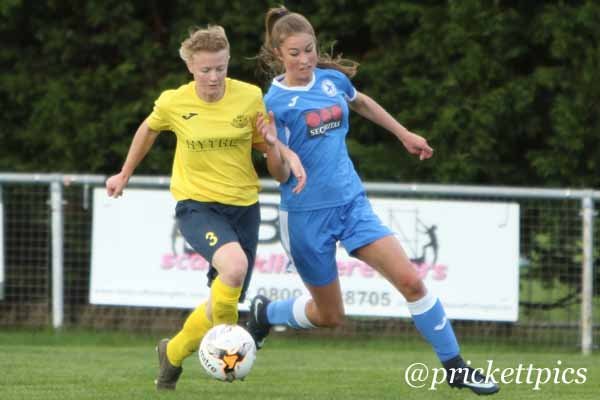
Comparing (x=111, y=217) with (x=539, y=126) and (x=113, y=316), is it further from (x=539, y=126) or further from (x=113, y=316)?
(x=539, y=126)

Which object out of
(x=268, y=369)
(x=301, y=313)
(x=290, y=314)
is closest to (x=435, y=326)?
(x=301, y=313)

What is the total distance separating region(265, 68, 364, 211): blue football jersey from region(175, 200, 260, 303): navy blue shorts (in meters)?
0.31

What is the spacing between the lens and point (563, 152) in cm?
1153

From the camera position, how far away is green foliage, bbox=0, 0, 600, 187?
1145 cm

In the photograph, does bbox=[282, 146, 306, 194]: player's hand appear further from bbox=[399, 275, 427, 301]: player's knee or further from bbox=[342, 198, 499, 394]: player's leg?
bbox=[399, 275, 427, 301]: player's knee

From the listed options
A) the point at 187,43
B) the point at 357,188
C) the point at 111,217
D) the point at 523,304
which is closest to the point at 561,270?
the point at 523,304

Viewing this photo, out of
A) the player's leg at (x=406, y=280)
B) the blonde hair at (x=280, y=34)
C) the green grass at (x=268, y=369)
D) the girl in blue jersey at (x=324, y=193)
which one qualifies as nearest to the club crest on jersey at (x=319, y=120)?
the girl in blue jersey at (x=324, y=193)

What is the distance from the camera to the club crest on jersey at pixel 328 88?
7098 mm

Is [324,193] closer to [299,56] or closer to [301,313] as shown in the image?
[299,56]

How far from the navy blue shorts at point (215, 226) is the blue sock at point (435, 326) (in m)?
0.97

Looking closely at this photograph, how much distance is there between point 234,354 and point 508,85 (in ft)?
19.5

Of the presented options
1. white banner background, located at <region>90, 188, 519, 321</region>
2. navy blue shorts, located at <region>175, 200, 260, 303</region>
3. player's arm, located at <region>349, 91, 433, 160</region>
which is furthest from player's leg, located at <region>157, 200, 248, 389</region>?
white banner background, located at <region>90, 188, 519, 321</region>

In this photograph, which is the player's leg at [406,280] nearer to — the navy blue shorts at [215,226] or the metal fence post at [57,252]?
the navy blue shorts at [215,226]

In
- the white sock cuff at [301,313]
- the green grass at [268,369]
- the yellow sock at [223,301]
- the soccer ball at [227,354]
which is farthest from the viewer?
the white sock cuff at [301,313]
